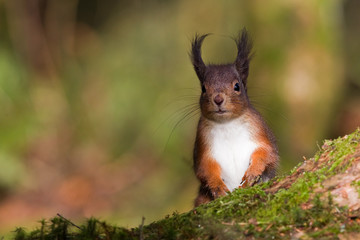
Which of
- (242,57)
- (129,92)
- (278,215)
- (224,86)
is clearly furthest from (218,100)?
(129,92)

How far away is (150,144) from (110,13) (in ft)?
7.42

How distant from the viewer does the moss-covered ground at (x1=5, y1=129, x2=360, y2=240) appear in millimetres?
2578

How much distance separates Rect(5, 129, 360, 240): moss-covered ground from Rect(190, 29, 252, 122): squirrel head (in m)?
1.39

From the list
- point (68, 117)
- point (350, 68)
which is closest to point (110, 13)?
point (68, 117)

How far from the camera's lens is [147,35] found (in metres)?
A: 8.54

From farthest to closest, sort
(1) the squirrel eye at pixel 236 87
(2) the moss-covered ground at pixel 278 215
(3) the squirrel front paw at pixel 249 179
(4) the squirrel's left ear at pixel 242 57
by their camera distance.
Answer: (4) the squirrel's left ear at pixel 242 57
(1) the squirrel eye at pixel 236 87
(3) the squirrel front paw at pixel 249 179
(2) the moss-covered ground at pixel 278 215

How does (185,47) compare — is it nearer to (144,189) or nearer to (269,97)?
(269,97)

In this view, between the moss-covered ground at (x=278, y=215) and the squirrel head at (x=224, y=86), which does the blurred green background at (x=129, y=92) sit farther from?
the moss-covered ground at (x=278, y=215)

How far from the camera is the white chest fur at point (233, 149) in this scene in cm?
440

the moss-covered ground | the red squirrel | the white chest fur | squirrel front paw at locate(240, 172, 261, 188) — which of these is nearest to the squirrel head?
the red squirrel

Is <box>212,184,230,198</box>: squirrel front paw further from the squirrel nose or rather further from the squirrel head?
the squirrel nose

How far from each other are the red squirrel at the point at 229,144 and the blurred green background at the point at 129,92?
239cm

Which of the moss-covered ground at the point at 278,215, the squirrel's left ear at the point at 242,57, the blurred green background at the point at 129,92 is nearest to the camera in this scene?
the moss-covered ground at the point at 278,215

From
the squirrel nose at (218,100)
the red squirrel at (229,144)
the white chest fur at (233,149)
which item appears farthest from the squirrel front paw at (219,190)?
the squirrel nose at (218,100)
